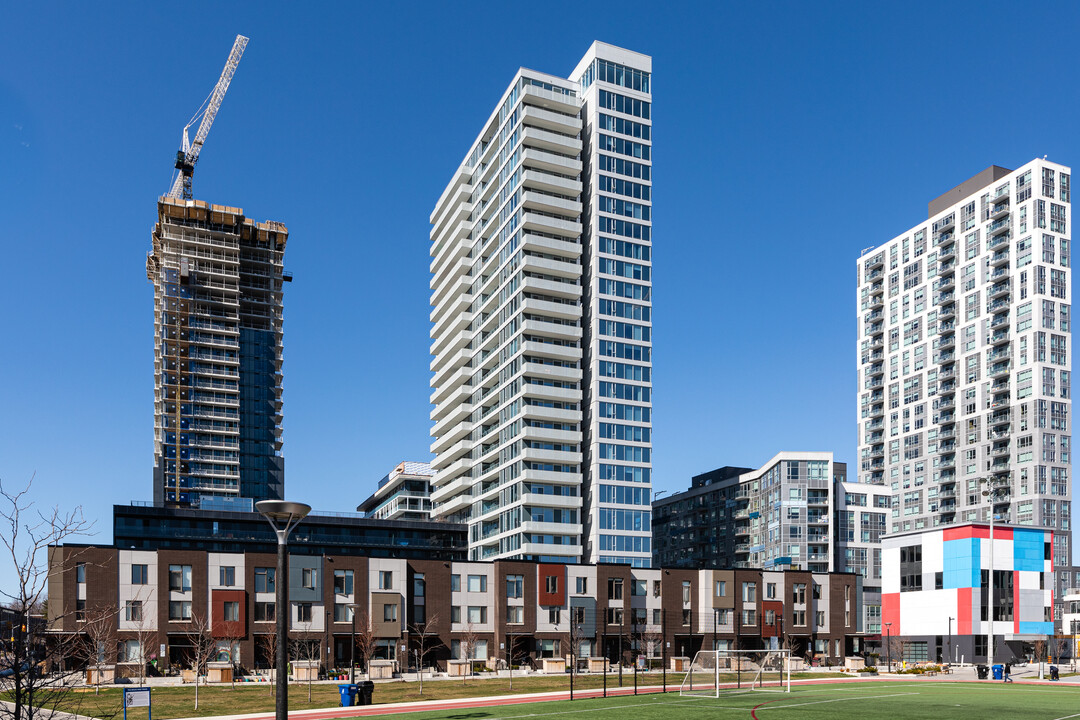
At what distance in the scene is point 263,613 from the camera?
89.8 metres

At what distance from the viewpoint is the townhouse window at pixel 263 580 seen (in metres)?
90.2

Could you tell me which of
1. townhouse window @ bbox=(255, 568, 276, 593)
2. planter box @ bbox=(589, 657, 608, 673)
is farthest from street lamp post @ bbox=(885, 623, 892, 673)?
townhouse window @ bbox=(255, 568, 276, 593)

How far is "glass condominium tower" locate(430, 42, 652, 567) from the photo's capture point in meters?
135

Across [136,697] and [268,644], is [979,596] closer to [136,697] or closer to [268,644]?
[268,644]

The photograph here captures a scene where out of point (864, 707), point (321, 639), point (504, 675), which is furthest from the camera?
point (321, 639)

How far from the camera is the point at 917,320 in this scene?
19150 cm

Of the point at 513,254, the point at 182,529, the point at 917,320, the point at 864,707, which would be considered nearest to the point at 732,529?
the point at 917,320

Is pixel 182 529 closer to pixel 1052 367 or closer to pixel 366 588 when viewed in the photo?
pixel 366 588

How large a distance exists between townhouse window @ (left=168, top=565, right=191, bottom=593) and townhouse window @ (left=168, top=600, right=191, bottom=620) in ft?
3.10

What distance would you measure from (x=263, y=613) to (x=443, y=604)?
17.1m

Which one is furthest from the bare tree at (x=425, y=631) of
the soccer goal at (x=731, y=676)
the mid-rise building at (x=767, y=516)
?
the mid-rise building at (x=767, y=516)

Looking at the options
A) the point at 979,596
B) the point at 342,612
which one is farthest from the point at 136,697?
the point at 979,596

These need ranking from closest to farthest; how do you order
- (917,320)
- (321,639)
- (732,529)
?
1. (321,639)
2. (732,529)
3. (917,320)

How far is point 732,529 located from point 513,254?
2715 inches
